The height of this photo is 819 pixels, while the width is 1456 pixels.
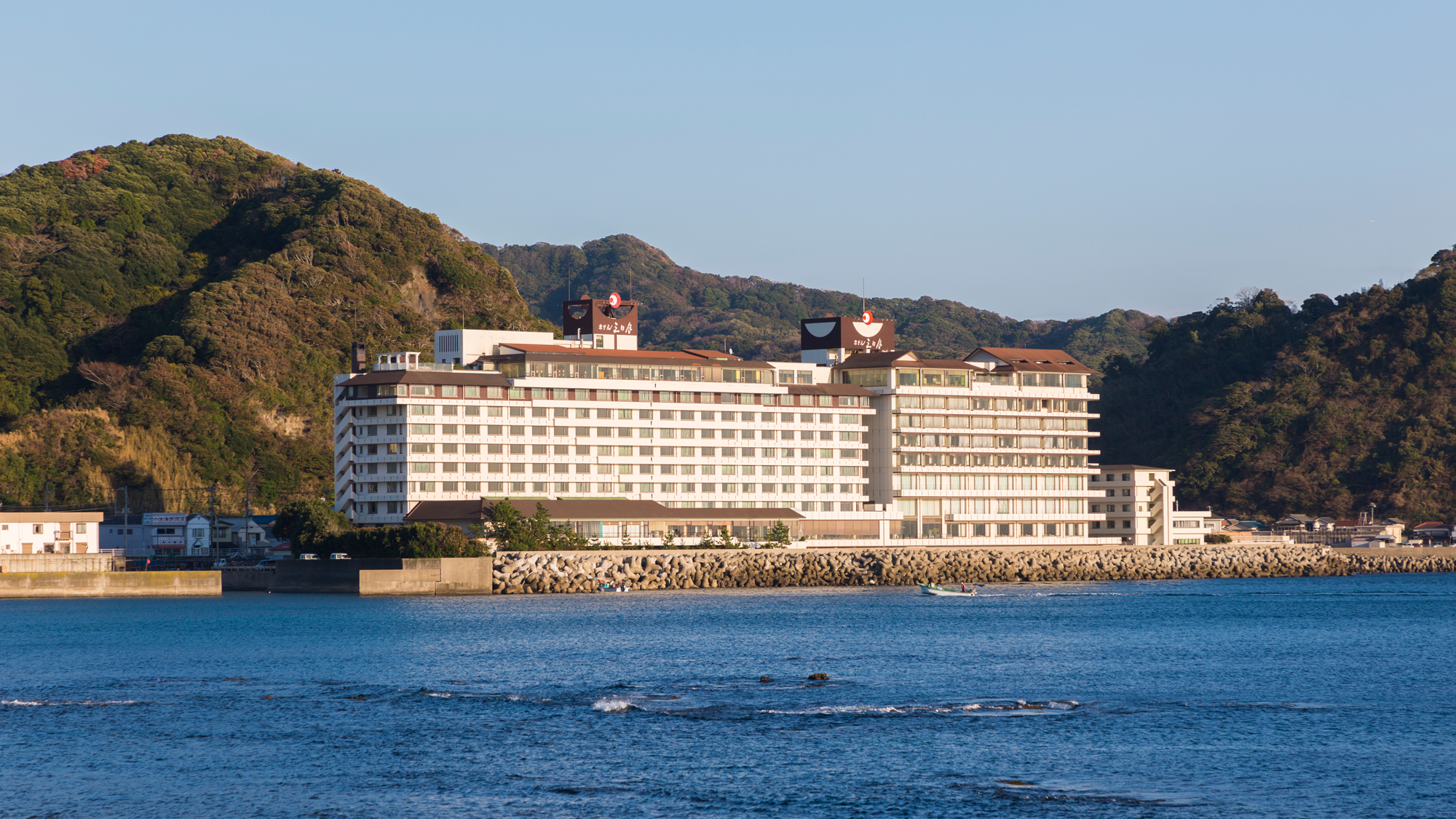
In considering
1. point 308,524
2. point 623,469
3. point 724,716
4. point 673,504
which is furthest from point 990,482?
point 724,716

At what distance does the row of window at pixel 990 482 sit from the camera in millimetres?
147875

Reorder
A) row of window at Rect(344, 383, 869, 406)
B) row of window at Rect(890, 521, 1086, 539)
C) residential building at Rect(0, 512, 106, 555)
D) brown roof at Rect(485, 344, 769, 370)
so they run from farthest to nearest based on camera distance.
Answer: row of window at Rect(890, 521, 1086, 539)
brown roof at Rect(485, 344, 769, 370)
row of window at Rect(344, 383, 869, 406)
residential building at Rect(0, 512, 106, 555)

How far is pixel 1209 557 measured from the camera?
15062 cm

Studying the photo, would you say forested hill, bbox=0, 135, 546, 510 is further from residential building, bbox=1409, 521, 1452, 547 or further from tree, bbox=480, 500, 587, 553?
residential building, bbox=1409, 521, 1452, 547

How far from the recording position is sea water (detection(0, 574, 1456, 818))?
122 feet

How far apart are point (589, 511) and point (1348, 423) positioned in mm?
103185

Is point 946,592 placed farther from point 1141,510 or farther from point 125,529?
point 125,529

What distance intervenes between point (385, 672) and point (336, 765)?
69.3 ft

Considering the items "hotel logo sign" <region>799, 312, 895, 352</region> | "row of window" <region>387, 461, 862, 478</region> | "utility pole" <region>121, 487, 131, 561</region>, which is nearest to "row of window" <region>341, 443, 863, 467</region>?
"row of window" <region>387, 461, 862, 478</region>

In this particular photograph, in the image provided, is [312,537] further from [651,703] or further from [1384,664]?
[1384,664]

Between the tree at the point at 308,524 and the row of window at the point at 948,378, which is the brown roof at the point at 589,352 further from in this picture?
the tree at the point at 308,524

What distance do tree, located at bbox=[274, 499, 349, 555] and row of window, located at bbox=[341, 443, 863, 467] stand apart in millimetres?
7392

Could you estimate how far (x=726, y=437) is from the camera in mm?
140125

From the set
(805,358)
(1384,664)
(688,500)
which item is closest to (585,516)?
(688,500)
